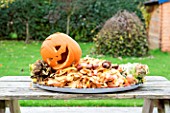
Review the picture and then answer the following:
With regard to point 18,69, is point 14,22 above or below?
above

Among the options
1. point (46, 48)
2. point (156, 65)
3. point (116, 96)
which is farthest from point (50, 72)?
point (156, 65)

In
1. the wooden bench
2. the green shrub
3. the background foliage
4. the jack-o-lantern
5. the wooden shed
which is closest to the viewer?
the wooden bench

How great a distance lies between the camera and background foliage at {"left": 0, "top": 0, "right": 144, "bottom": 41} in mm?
12531

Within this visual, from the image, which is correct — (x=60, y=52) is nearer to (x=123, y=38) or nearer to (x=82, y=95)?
(x=82, y=95)

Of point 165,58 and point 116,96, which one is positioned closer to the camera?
point 116,96

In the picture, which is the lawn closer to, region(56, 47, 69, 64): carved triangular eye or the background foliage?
the background foliage

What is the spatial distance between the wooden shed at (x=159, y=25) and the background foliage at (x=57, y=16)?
82 cm

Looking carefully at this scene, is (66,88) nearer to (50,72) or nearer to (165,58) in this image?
(50,72)

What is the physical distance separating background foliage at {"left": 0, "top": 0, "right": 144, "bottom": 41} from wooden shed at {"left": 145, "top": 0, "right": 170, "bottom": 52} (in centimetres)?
82

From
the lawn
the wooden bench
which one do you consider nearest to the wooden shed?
the lawn

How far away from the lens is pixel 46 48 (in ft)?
9.10

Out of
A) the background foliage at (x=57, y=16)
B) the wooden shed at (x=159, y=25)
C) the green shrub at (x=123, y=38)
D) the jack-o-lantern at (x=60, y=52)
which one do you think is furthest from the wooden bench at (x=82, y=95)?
the background foliage at (x=57, y=16)

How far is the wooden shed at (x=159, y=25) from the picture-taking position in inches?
424

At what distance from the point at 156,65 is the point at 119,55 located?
1.47 metres
